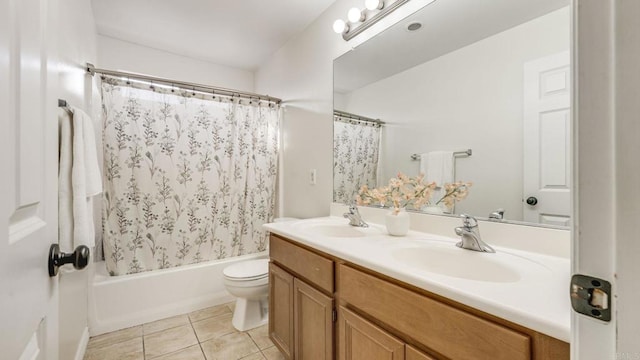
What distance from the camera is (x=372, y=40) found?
5.37 ft

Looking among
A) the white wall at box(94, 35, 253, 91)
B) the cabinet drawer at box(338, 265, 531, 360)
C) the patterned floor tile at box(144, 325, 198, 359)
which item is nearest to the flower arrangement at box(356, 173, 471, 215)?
the cabinet drawer at box(338, 265, 531, 360)

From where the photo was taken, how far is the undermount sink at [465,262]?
2.85ft

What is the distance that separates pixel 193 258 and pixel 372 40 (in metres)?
2.23

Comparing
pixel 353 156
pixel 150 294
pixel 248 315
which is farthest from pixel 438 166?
pixel 150 294

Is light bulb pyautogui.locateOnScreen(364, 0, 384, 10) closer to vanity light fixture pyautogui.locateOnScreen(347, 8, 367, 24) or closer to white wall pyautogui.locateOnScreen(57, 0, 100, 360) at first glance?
vanity light fixture pyautogui.locateOnScreen(347, 8, 367, 24)

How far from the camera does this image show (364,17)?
165cm

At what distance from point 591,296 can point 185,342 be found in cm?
211

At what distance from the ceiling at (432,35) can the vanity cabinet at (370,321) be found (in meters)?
1.15

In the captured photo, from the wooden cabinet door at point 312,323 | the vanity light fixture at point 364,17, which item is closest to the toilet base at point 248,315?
the wooden cabinet door at point 312,323

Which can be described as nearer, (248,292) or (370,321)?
(370,321)

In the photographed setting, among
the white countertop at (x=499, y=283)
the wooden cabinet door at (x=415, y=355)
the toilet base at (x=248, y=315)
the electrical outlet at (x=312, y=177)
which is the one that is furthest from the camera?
the electrical outlet at (x=312, y=177)

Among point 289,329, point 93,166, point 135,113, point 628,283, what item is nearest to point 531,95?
point 628,283

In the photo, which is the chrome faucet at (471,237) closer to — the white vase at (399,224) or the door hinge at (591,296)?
the white vase at (399,224)

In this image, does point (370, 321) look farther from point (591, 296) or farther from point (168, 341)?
point (168, 341)
